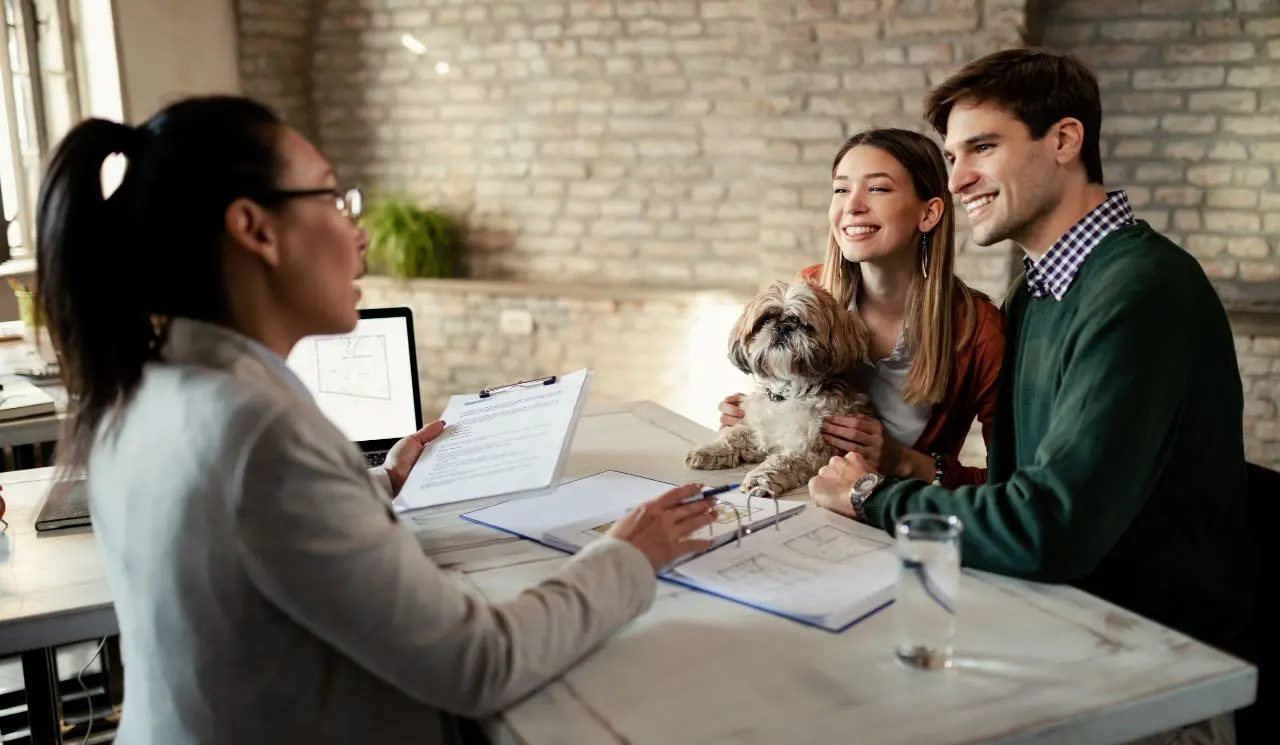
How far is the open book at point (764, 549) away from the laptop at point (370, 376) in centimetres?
60

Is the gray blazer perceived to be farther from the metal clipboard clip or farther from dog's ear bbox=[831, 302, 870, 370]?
dog's ear bbox=[831, 302, 870, 370]

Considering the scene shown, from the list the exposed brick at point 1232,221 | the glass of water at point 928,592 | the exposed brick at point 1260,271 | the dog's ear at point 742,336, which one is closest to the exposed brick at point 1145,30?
the exposed brick at point 1232,221

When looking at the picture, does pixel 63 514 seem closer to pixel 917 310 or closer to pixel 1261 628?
pixel 917 310

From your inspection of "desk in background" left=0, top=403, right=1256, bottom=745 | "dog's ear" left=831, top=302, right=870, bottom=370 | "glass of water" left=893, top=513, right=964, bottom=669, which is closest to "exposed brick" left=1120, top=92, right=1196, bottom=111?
"dog's ear" left=831, top=302, right=870, bottom=370

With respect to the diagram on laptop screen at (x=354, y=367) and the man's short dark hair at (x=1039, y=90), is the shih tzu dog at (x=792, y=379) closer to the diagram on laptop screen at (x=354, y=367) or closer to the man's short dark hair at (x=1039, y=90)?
the man's short dark hair at (x=1039, y=90)

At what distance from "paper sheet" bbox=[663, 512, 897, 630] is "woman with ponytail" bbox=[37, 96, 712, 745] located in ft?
1.08

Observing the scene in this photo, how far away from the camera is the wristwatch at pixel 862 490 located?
5.55 ft

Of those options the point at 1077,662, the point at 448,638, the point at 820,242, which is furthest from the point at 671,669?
the point at 820,242

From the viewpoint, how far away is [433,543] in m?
1.73

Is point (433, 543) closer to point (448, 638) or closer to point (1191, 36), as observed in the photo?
point (448, 638)

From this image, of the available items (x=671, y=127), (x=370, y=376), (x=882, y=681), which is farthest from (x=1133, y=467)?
(x=671, y=127)

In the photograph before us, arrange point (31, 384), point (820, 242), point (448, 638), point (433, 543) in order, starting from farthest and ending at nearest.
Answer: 1. point (820, 242)
2. point (31, 384)
3. point (433, 543)
4. point (448, 638)

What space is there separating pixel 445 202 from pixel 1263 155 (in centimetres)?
414

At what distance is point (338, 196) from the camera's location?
123 centimetres
